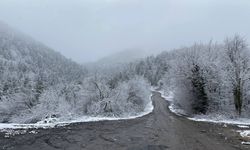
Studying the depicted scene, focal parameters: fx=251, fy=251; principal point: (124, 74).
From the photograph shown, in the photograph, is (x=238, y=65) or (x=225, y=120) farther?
(x=238, y=65)

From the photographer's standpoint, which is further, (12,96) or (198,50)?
(12,96)

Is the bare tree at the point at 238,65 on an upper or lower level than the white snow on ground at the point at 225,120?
upper

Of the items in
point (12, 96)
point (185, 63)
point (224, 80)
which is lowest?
point (12, 96)

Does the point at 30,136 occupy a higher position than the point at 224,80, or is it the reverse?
the point at 224,80

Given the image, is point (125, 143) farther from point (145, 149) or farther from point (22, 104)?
point (22, 104)

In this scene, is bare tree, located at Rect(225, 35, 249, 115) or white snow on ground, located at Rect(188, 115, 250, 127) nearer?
white snow on ground, located at Rect(188, 115, 250, 127)

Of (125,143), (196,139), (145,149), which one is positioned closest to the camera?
(145,149)

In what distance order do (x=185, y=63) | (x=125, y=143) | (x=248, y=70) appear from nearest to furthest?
(x=125, y=143) < (x=248, y=70) < (x=185, y=63)

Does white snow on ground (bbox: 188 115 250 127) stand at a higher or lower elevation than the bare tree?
lower

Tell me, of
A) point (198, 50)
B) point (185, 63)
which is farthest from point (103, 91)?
point (198, 50)

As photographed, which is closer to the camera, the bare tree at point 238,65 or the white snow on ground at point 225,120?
the white snow on ground at point 225,120

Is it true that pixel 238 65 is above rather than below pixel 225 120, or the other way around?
above

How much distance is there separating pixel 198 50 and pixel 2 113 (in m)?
40.5

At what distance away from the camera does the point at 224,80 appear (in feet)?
123
